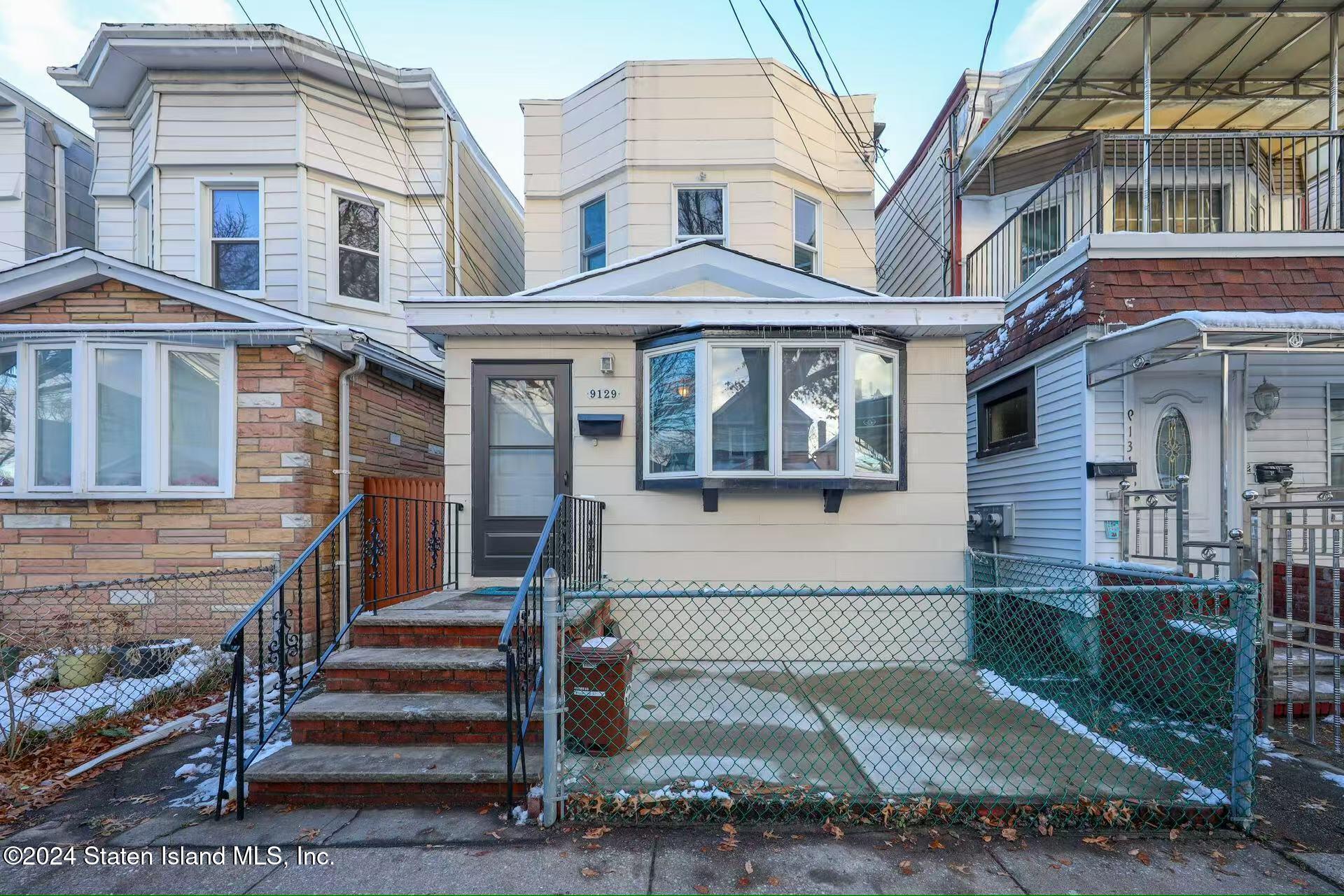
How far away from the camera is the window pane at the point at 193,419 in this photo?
6242 mm

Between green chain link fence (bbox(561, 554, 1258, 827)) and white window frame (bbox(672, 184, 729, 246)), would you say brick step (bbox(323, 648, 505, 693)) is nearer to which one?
green chain link fence (bbox(561, 554, 1258, 827))

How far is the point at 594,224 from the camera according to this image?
9.05 meters

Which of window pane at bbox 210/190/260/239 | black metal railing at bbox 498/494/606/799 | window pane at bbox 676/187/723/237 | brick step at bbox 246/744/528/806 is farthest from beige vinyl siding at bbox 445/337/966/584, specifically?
window pane at bbox 210/190/260/239

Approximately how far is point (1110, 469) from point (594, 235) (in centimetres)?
662

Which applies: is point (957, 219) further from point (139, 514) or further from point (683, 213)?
point (139, 514)

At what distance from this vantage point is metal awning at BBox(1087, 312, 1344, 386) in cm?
481

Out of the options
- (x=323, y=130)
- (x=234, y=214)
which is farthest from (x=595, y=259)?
(x=234, y=214)

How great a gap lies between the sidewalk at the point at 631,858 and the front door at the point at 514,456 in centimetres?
272

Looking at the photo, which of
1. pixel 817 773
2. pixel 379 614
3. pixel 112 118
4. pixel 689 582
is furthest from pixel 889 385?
pixel 112 118

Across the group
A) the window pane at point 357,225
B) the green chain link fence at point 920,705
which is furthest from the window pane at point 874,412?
the window pane at point 357,225

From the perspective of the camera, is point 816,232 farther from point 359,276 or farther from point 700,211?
point 359,276

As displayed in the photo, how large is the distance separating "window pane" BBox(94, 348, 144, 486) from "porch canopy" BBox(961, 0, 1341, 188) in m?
9.84

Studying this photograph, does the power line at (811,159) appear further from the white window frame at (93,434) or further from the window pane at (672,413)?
the white window frame at (93,434)

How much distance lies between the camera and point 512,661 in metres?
3.17
